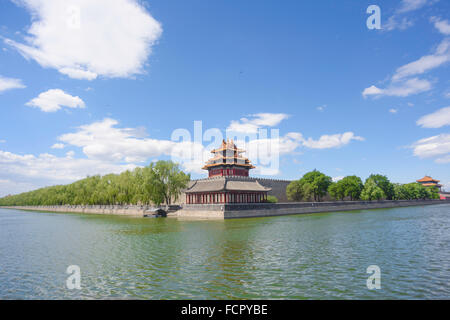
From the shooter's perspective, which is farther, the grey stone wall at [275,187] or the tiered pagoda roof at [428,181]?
the tiered pagoda roof at [428,181]

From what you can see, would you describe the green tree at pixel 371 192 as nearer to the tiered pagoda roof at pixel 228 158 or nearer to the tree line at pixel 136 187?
the tiered pagoda roof at pixel 228 158

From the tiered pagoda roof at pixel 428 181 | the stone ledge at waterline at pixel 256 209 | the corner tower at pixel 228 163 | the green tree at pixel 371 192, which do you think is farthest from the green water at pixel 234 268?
the tiered pagoda roof at pixel 428 181

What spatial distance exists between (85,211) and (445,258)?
87954 mm

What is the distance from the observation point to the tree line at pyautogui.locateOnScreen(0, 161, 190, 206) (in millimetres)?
58062

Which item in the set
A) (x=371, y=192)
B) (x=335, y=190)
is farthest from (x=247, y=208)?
(x=371, y=192)

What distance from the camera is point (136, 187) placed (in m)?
61.2

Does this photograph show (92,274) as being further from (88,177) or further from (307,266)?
(88,177)

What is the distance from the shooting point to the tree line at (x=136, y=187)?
58.1 metres

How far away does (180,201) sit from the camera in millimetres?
69438

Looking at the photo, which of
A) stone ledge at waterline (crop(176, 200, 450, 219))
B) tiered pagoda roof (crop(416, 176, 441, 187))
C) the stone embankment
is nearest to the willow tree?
the stone embankment

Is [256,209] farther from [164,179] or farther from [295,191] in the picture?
[295,191]
